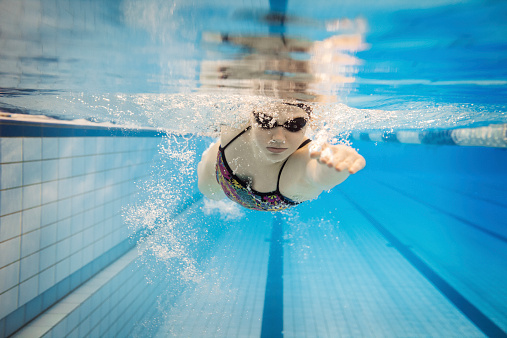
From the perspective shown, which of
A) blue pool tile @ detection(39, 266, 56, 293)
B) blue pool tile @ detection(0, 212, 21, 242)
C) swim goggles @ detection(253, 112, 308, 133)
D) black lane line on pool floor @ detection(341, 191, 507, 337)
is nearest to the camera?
swim goggles @ detection(253, 112, 308, 133)

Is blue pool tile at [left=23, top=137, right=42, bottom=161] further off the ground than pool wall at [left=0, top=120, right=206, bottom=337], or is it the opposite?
blue pool tile at [left=23, top=137, right=42, bottom=161]

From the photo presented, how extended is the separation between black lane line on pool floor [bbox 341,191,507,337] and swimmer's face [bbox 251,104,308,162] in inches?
150

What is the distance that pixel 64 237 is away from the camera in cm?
439

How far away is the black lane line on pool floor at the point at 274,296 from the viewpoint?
3.94 metres

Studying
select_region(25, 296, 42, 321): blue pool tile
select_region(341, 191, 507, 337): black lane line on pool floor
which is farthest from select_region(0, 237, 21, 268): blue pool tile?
select_region(341, 191, 507, 337): black lane line on pool floor

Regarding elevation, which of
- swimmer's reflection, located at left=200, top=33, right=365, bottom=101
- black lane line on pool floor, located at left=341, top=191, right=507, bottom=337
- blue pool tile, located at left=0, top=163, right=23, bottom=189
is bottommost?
black lane line on pool floor, located at left=341, top=191, right=507, bottom=337

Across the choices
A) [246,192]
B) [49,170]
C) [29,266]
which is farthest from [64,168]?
[246,192]

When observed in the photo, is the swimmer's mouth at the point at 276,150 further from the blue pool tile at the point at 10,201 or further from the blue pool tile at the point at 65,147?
the blue pool tile at the point at 65,147

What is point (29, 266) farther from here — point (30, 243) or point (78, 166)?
point (78, 166)

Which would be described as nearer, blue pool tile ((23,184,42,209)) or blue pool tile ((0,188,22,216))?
blue pool tile ((0,188,22,216))

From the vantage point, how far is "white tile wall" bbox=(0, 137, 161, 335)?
352 cm

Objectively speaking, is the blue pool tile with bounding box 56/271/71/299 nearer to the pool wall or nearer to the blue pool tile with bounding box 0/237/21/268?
the pool wall

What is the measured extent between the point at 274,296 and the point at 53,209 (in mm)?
3417

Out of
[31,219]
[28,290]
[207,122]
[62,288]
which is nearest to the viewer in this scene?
[28,290]
